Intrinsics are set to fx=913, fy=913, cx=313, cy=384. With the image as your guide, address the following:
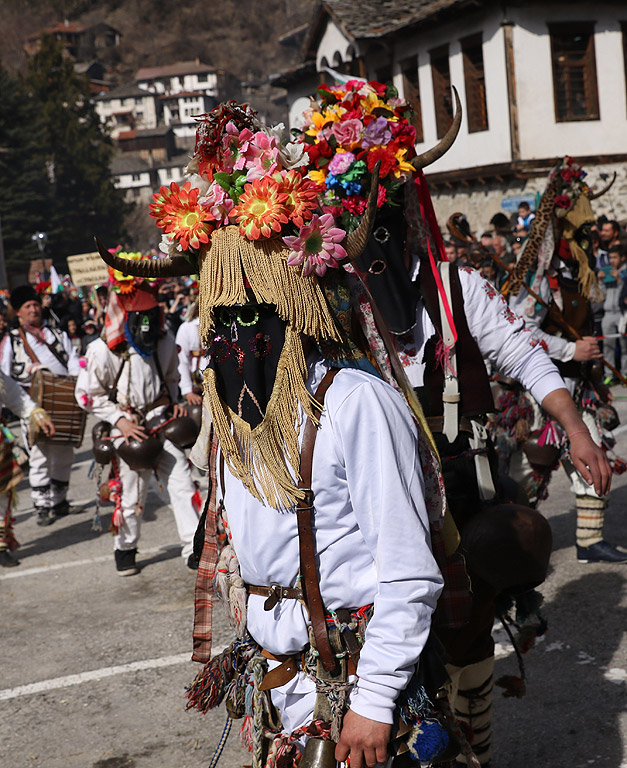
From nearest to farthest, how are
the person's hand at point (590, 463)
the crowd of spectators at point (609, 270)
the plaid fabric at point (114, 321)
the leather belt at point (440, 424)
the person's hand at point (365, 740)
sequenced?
the person's hand at point (365, 740)
the person's hand at point (590, 463)
the leather belt at point (440, 424)
the plaid fabric at point (114, 321)
the crowd of spectators at point (609, 270)

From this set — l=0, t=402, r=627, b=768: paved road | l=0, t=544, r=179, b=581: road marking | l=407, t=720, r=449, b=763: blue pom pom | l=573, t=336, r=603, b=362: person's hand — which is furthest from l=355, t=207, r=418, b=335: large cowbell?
l=0, t=544, r=179, b=581: road marking

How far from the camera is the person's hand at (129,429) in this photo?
666 centimetres

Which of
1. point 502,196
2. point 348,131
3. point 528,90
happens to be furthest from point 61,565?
point 528,90

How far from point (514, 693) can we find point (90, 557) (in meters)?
4.72

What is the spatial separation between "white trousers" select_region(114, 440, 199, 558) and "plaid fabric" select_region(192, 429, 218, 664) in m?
3.87

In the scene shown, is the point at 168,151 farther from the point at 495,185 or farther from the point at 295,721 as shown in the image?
the point at 295,721

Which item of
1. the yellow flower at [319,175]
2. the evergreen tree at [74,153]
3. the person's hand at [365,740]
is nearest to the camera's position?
the person's hand at [365,740]

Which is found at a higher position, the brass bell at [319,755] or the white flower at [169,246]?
the white flower at [169,246]

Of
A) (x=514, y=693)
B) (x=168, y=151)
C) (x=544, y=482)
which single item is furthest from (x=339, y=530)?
(x=168, y=151)

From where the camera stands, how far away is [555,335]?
5852 millimetres

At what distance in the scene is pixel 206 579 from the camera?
9.29 ft

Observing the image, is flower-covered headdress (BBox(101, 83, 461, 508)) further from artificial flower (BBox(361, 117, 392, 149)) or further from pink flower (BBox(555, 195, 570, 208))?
pink flower (BBox(555, 195, 570, 208))

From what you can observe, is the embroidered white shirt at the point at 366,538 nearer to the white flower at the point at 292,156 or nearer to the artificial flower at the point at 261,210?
the artificial flower at the point at 261,210

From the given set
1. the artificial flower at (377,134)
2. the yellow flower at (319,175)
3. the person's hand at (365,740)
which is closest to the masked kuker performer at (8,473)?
the yellow flower at (319,175)
